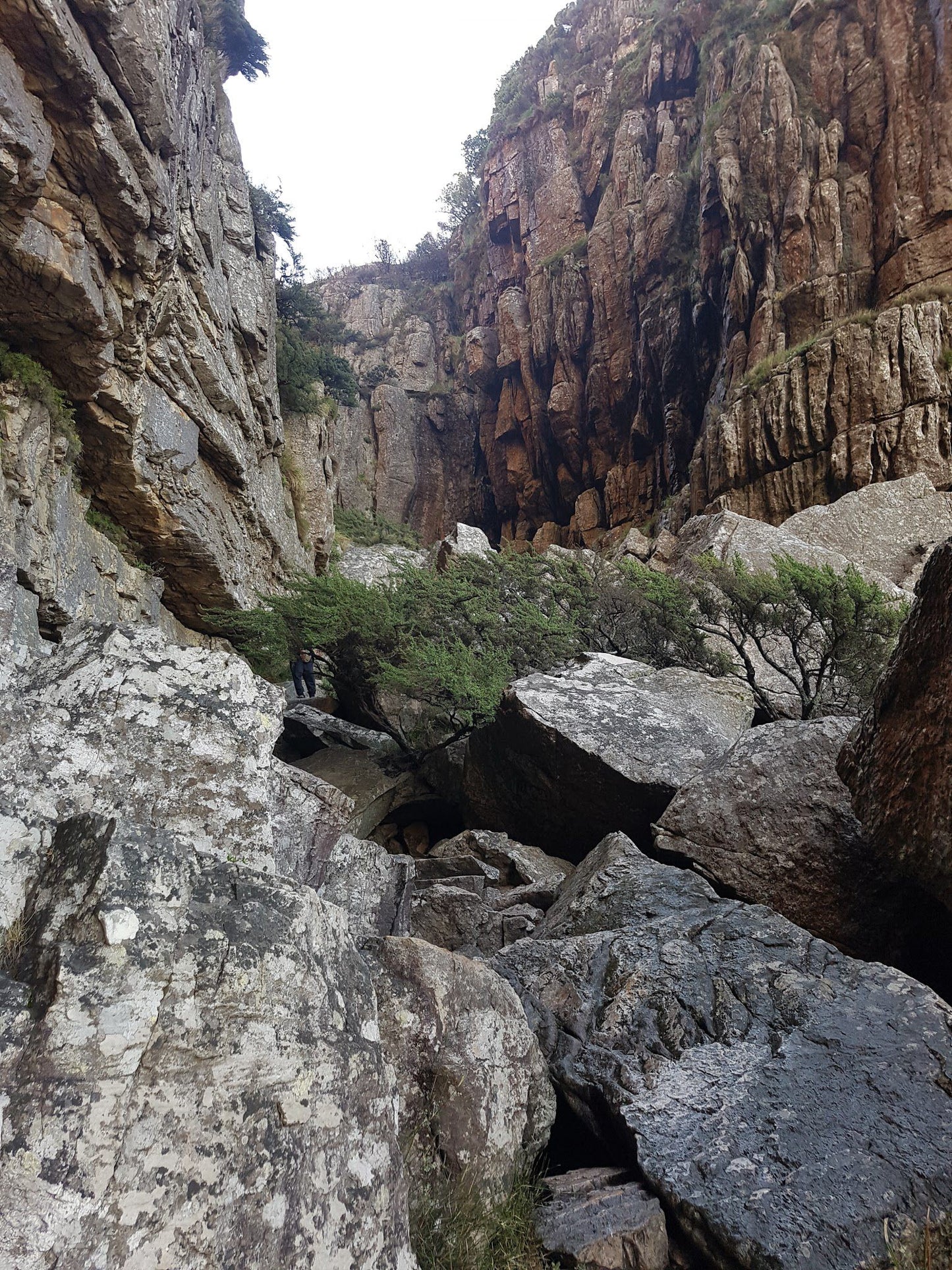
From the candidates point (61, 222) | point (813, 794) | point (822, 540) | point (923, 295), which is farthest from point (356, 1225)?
point (923, 295)

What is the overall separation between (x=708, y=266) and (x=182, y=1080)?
94.9 feet

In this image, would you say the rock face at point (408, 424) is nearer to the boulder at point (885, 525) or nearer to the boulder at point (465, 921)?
the boulder at point (885, 525)

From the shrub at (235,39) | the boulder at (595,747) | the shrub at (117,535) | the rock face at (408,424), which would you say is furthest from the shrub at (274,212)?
the boulder at (595,747)

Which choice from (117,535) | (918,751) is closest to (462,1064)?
(918,751)

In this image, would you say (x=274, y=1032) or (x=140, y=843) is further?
(x=140, y=843)

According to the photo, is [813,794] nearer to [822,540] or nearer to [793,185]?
[822,540]

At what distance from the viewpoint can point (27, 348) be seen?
330 inches

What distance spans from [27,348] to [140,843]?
849 centimetres

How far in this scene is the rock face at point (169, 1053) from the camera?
1664 millimetres

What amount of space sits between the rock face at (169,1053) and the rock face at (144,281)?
23.0 ft

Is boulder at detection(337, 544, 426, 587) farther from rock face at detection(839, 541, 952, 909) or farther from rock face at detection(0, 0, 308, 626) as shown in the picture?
rock face at detection(839, 541, 952, 909)

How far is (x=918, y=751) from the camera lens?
316cm

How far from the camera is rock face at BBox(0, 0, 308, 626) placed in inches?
277

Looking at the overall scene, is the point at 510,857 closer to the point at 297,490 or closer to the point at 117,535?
the point at 117,535
